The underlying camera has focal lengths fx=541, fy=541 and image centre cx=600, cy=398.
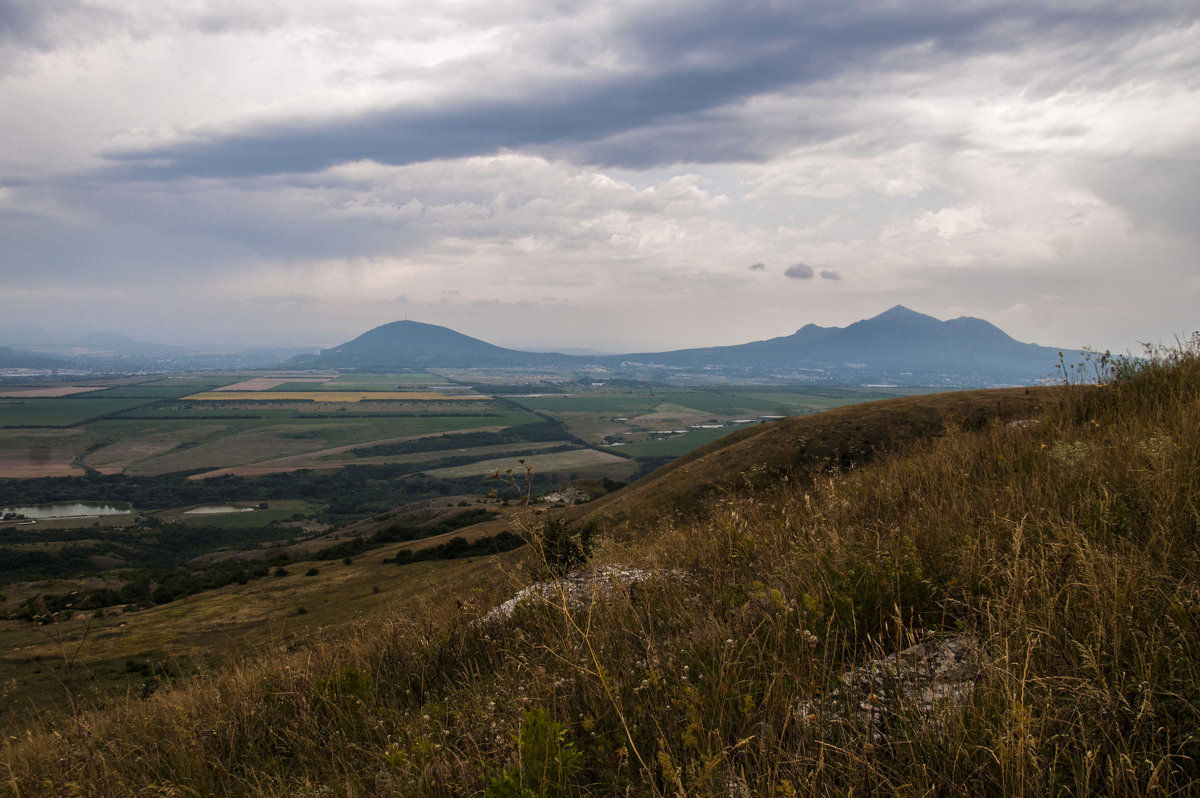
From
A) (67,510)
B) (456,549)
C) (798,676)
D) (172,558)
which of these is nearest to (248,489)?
(67,510)

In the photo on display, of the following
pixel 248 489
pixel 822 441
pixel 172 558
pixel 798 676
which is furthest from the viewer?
pixel 248 489

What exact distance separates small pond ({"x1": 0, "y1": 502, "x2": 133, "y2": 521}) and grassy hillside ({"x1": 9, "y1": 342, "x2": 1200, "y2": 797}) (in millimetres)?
138529

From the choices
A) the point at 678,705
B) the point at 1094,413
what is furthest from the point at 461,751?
the point at 1094,413

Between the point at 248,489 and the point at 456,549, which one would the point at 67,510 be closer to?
the point at 248,489

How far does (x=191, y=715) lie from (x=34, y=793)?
40.6 inches

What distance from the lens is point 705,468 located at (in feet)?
87.9

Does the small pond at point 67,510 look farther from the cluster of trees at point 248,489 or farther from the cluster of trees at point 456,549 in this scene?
the cluster of trees at point 456,549

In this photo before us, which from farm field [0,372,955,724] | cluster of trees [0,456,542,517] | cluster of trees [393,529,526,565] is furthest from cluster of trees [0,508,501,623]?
cluster of trees [0,456,542,517]

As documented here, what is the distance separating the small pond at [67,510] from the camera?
10769 centimetres

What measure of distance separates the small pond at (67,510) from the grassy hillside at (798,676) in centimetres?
13853

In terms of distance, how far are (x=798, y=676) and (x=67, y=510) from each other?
525 feet

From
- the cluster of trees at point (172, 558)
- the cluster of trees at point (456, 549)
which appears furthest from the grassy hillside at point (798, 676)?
the cluster of trees at point (456, 549)

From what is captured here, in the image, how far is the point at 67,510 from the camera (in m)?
114

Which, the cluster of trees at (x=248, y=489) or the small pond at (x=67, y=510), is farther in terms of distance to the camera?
the cluster of trees at (x=248, y=489)
